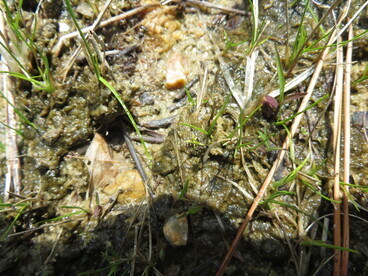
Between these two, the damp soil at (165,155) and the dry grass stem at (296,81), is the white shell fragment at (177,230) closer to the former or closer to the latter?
the damp soil at (165,155)

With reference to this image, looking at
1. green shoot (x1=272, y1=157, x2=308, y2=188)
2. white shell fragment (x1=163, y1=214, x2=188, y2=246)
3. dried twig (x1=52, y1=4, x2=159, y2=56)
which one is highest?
dried twig (x1=52, y1=4, x2=159, y2=56)

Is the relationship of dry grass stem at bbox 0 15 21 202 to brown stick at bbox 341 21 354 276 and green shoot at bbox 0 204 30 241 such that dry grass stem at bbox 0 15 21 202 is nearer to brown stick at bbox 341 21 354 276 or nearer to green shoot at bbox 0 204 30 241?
green shoot at bbox 0 204 30 241

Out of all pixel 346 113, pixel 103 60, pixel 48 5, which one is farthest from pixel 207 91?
pixel 48 5

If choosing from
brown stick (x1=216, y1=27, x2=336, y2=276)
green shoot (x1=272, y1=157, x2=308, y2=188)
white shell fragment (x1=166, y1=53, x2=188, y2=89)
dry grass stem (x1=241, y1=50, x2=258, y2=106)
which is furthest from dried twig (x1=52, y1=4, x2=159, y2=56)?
green shoot (x1=272, y1=157, x2=308, y2=188)

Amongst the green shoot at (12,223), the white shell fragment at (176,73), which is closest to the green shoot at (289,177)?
the white shell fragment at (176,73)

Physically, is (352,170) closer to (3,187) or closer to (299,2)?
(299,2)

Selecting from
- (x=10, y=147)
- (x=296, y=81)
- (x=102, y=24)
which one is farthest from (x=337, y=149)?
(x=10, y=147)
